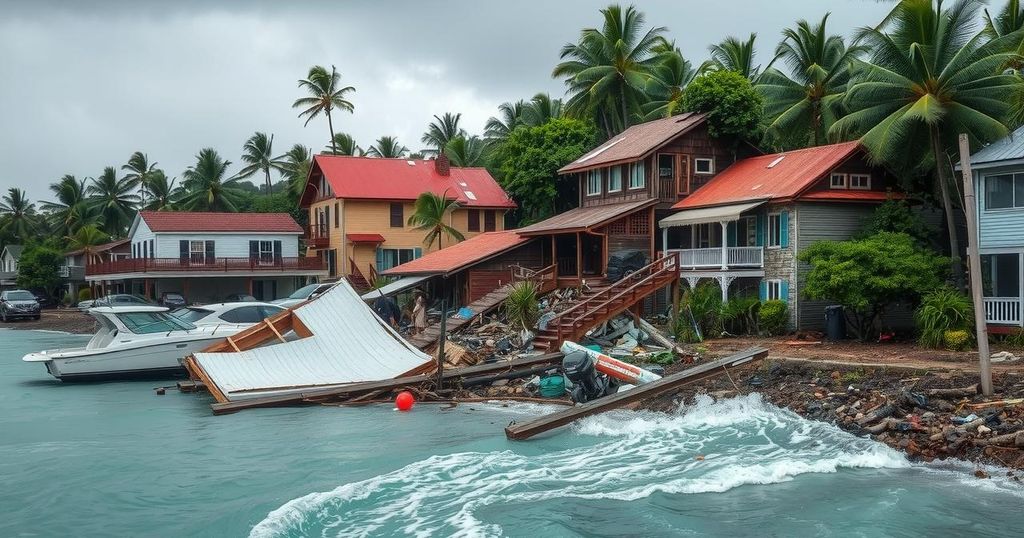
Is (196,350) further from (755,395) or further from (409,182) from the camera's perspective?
(409,182)

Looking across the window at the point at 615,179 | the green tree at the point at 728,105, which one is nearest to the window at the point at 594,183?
the window at the point at 615,179

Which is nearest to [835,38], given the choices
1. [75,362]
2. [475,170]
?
[475,170]

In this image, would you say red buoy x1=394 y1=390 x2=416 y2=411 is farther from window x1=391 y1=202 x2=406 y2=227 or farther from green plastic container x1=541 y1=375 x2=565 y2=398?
window x1=391 y1=202 x2=406 y2=227

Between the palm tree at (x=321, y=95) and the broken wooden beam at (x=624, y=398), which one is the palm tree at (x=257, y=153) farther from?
the broken wooden beam at (x=624, y=398)

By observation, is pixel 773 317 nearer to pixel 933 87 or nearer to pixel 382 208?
pixel 933 87

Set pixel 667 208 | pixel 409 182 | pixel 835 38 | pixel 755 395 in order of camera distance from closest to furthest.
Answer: pixel 755 395 → pixel 667 208 → pixel 835 38 → pixel 409 182

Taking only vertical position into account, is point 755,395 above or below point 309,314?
below

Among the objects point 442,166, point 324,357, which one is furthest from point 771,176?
point 442,166
